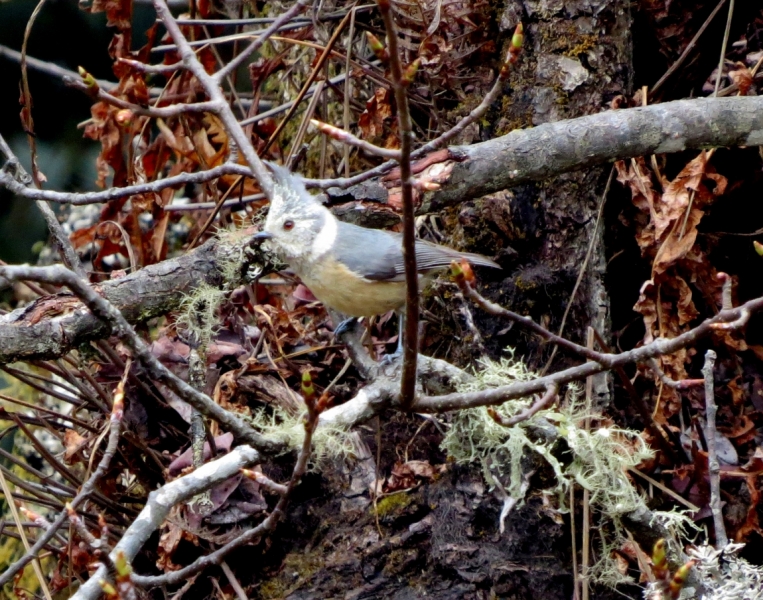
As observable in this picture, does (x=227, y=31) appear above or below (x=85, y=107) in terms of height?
above

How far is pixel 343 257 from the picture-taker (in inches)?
139

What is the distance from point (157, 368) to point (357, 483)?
1.59m

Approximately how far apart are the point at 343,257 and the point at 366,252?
112 mm

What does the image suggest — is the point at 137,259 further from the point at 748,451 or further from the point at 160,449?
the point at 748,451

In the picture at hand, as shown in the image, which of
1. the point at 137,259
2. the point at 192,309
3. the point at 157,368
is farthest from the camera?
the point at 137,259

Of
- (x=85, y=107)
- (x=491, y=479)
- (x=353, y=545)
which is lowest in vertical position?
(x=353, y=545)

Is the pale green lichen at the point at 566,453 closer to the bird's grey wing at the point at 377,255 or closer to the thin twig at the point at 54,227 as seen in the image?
the bird's grey wing at the point at 377,255

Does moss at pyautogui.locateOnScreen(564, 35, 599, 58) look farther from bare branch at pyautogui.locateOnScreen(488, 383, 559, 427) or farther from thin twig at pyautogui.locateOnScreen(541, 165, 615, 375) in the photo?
bare branch at pyautogui.locateOnScreen(488, 383, 559, 427)

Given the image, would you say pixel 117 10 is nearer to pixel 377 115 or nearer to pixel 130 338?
pixel 377 115

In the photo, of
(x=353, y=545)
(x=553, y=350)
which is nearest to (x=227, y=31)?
(x=553, y=350)

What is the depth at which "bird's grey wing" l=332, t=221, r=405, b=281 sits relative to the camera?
11.6 ft

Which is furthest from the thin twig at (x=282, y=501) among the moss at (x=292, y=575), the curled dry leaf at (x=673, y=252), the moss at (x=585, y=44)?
the moss at (x=585, y=44)

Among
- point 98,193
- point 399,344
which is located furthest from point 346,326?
point 98,193

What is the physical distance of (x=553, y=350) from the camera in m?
3.56
